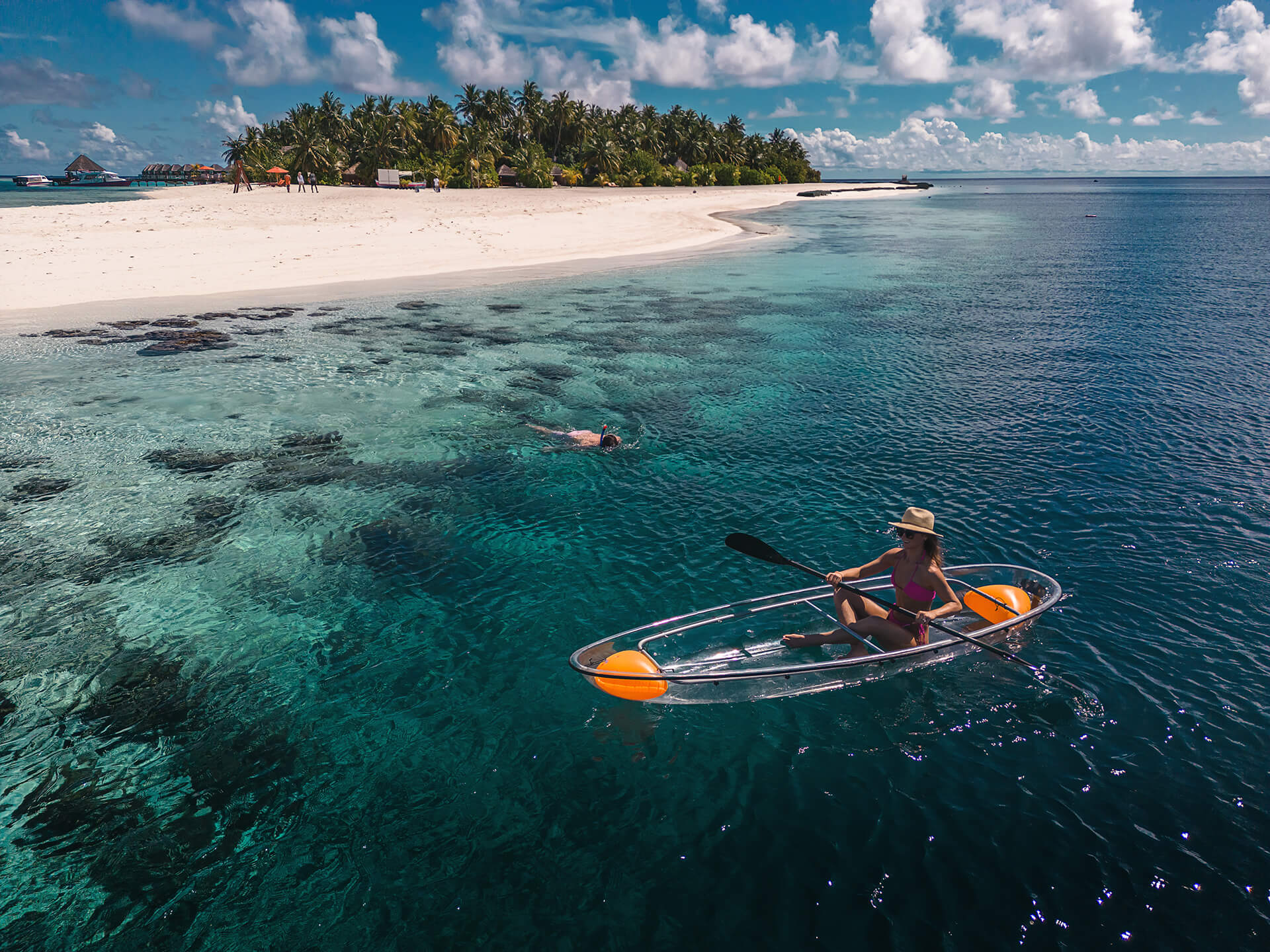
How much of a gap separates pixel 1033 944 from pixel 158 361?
28377 millimetres

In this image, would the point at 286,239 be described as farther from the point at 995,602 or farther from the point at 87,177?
the point at 87,177

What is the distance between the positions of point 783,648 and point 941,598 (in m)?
2.31

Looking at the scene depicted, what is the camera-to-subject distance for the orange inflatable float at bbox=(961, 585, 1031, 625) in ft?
33.5

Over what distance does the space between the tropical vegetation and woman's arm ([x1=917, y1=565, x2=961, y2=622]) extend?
301ft

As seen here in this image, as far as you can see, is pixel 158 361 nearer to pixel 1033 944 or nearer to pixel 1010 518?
pixel 1010 518

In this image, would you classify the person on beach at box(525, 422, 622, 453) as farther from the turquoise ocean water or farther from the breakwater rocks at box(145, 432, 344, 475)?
the breakwater rocks at box(145, 432, 344, 475)

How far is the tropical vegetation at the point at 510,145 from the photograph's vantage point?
302 ft

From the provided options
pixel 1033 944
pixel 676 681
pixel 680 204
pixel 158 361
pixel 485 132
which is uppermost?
pixel 485 132

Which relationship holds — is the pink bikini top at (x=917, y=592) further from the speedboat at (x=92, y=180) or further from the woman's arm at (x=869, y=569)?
the speedboat at (x=92, y=180)

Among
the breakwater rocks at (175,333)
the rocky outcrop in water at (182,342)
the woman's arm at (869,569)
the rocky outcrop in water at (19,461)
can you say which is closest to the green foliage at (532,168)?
the breakwater rocks at (175,333)

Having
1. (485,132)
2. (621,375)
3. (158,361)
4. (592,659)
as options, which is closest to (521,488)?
(592,659)

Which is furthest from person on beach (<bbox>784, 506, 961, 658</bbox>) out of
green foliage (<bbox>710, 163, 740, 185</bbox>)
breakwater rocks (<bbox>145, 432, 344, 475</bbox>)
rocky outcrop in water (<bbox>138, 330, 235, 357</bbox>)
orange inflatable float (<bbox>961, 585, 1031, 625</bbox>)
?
green foliage (<bbox>710, 163, 740, 185</bbox>)

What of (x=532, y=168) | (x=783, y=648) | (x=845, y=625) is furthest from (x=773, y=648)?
(x=532, y=168)

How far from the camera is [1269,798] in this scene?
766cm
